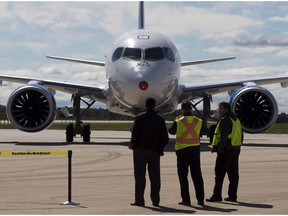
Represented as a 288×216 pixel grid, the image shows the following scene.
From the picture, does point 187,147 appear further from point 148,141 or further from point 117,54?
point 117,54

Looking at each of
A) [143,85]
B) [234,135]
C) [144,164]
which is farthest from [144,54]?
[144,164]

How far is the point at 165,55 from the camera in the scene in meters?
23.3

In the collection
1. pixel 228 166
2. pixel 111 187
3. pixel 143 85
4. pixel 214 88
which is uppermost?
pixel 214 88

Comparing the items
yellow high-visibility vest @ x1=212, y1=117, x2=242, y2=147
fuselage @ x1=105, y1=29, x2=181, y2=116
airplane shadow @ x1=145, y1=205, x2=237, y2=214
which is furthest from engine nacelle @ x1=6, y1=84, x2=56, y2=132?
airplane shadow @ x1=145, y1=205, x2=237, y2=214

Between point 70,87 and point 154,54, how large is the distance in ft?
15.7

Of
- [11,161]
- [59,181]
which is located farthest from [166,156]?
[59,181]

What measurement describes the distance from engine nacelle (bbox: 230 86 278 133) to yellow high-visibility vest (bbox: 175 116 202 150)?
14.6 meters

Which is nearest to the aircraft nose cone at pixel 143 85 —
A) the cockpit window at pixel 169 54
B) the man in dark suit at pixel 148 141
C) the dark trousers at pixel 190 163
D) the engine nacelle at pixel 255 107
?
the cockpit window at pixel 169 54

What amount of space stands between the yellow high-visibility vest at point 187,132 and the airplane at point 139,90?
1079cm

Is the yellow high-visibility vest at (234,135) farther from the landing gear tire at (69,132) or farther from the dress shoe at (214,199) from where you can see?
the landing gear tire at (69,132)

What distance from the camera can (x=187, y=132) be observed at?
1059 cm

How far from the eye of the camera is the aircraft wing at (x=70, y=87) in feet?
85.3

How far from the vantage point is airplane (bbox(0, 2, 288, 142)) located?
22219 mm

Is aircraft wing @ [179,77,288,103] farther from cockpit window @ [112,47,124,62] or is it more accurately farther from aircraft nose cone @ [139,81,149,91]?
aircraft nose cone @ [139,81,149,91]
